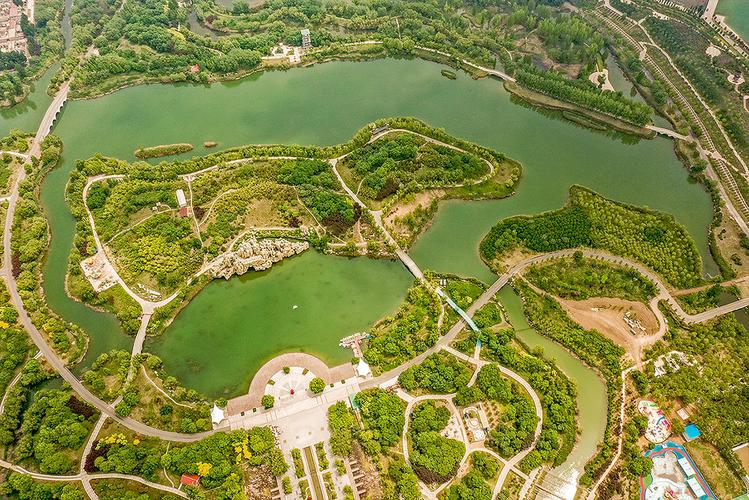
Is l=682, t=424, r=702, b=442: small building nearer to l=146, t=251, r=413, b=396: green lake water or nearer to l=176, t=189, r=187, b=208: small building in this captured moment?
l=146, t=251, r=413, b=396: green lake water

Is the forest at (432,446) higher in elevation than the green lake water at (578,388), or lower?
lower

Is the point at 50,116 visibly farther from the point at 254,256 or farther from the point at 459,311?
the point at 459,311

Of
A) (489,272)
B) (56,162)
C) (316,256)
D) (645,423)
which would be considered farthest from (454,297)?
(56,162)

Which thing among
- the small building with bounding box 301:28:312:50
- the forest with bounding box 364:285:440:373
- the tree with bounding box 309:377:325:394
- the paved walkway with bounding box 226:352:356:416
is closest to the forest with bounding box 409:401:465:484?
the forest with bounding box 364:285:440:373

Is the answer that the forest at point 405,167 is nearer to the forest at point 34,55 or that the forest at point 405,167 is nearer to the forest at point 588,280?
the forest at point 588,280

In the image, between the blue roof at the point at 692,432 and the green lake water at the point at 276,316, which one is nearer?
the blue roof at the point at 692,432

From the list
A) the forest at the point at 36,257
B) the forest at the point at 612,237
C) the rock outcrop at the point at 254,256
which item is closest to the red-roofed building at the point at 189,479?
the forest at the point at 36,257
